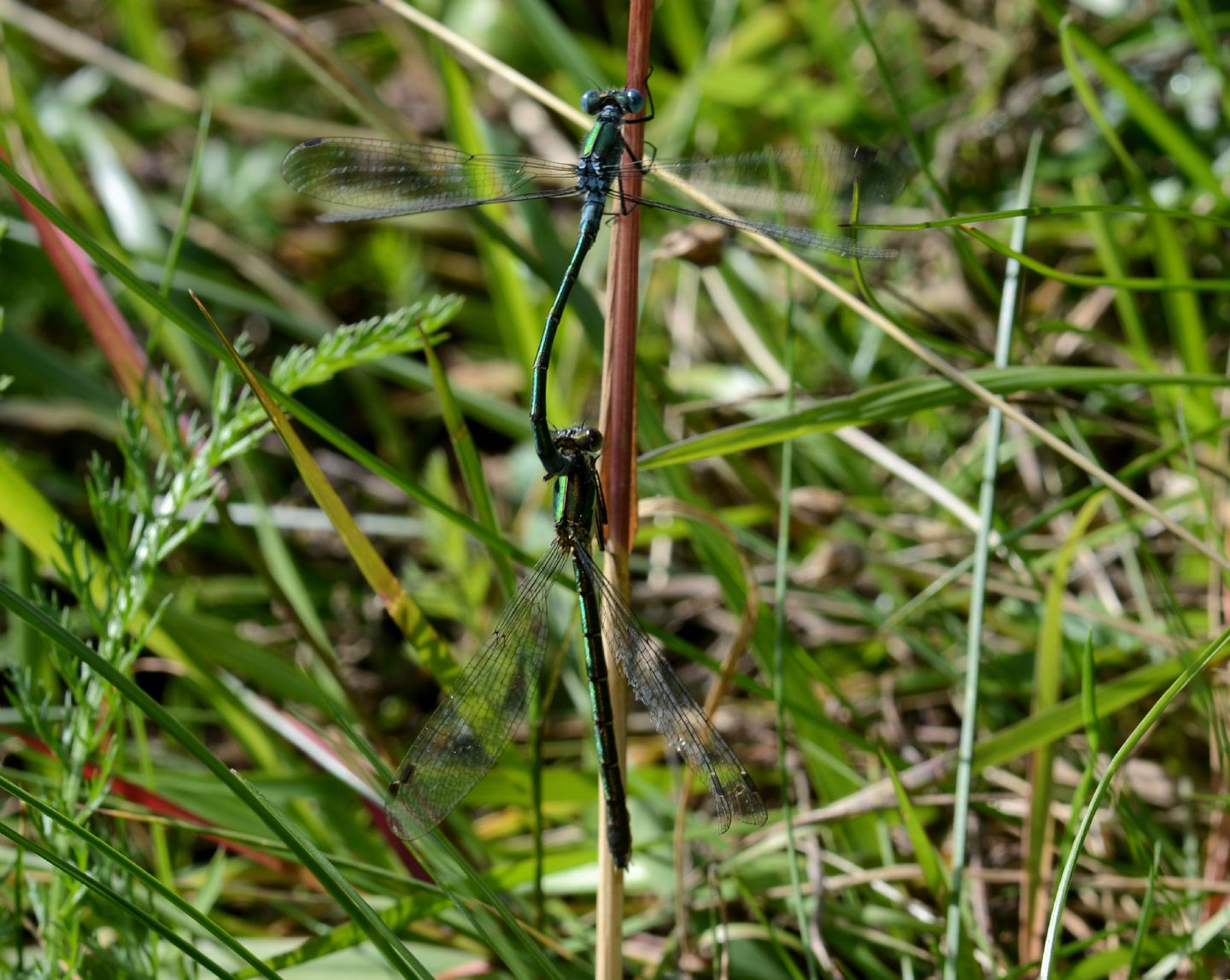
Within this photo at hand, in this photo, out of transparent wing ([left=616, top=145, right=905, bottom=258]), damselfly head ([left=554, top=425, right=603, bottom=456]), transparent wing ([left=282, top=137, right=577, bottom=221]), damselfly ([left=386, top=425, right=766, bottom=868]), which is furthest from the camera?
transparent wing ([left=282, top=137, right=577, bottom=221])

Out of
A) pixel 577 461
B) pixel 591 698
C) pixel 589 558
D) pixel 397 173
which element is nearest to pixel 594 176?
pixel 397 173

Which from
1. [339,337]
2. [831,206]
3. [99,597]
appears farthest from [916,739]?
[99,597]

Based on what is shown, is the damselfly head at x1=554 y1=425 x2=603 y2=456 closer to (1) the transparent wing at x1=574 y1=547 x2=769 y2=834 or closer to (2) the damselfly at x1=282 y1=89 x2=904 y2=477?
(2) the damselfly at x1=282 y1=89 x2=904 y2=477

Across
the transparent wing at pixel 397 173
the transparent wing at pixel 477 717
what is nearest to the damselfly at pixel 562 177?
the transparent wing at pixel 397 173

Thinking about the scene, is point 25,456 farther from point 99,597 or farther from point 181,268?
point 99,597

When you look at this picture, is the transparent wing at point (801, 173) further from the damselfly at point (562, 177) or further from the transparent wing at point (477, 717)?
the transparent wing at point (477, 717)

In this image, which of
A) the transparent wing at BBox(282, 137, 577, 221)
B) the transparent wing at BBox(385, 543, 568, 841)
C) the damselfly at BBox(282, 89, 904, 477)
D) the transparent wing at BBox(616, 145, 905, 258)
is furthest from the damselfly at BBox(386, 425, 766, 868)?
the transparent wing at BBox(282, 137, 577, 221)

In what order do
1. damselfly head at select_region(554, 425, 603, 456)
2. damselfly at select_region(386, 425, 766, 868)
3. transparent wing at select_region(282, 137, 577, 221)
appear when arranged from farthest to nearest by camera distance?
transparent wing at select_region(282, 137, 577, 221) → damselfly head at select_region(554, 425, 603, 456) → damselfly at select_region(386, 425, 766, 868)

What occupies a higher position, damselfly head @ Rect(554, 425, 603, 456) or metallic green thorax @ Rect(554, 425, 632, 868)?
damselfly head @ Rect(554, 425, 603, 456)

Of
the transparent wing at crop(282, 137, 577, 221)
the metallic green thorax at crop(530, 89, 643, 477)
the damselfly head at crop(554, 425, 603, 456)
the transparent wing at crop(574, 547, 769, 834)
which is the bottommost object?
the transparent wing at crop(574, 547, 769, 834)
